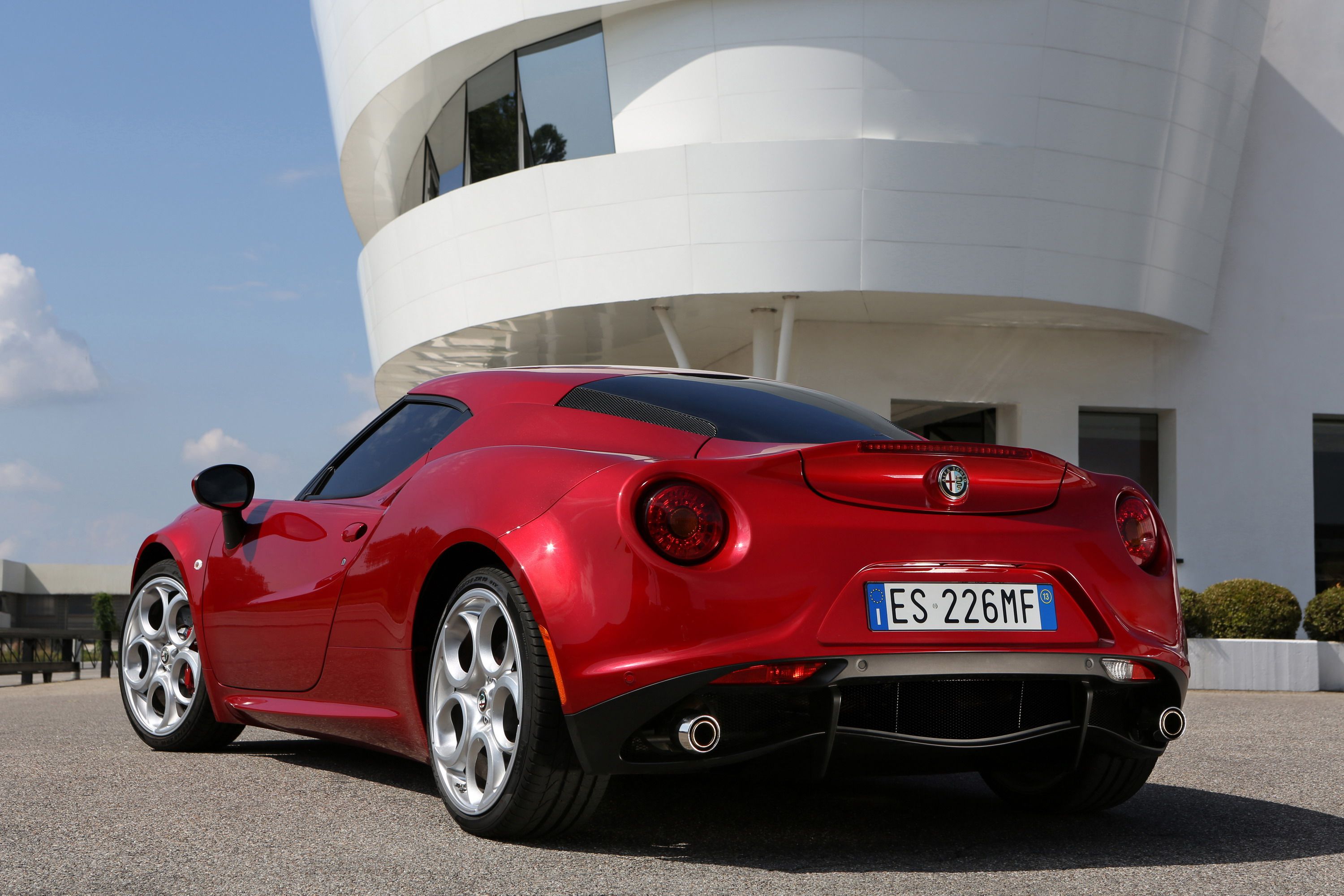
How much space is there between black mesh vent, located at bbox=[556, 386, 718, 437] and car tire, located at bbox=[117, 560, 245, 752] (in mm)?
2040

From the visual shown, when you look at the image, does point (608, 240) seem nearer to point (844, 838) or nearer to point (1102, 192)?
point (1102, 192)

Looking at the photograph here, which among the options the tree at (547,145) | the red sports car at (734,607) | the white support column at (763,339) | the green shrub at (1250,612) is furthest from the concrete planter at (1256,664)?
the red sports car at (734,607)

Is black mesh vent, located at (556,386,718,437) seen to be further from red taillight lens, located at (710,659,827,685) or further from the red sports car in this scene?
red taillight lens, located at (710,659,827,685)

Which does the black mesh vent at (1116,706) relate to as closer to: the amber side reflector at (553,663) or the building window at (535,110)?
the amber side reflector at (553,663)

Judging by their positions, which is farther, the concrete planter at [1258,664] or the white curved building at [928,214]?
the white curved building at [928,214]

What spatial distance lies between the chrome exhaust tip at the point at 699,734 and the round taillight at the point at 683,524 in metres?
0.36

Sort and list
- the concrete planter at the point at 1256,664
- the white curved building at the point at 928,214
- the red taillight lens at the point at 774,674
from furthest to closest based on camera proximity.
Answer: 1. the white curved building at the point at 928,214
2. the concrete planter at the point at 1256,664
3. the red taillight lens at the point at 774,674

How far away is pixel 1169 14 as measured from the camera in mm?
14711

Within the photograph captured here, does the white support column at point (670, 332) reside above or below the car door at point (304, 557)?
above

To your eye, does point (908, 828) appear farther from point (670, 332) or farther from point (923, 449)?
point (670, 332)

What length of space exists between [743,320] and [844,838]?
1311 cm

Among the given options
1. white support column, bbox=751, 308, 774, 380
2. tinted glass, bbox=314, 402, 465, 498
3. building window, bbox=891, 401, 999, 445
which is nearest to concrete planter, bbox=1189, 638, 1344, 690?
building window, bbox=891, 401, 999, 445

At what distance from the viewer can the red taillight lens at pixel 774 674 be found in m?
2.91

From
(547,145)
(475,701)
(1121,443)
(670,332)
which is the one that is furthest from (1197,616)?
(475,701)
